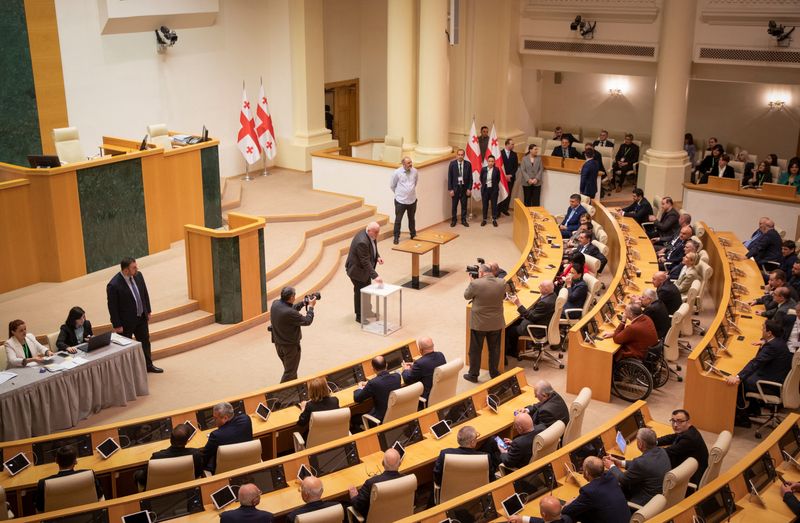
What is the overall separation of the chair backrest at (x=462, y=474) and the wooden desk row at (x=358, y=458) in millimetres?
399

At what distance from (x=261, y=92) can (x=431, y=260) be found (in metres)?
5.27

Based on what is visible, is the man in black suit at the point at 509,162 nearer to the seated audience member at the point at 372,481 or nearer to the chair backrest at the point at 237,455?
the chair backrest at the point at 237,455

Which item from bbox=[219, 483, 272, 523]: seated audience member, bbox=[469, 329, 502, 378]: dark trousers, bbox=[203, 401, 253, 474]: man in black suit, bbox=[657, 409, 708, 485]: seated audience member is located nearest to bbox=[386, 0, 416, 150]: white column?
bbox=[469, 329, 502, 378]: dark trousers

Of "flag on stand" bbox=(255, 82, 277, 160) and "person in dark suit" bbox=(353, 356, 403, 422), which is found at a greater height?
"flag on stand" bbox=(255, 82, 277, 160)

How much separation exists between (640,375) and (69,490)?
6039mm

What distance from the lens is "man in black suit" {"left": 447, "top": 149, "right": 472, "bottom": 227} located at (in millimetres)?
16125

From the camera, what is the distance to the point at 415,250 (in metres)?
12.9

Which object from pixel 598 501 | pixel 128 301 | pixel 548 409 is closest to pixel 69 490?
pixel 128 301

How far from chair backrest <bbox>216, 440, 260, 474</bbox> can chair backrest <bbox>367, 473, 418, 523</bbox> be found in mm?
1181

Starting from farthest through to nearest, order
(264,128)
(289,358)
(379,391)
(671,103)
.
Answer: (264,128) → (671,103) → (289,358) → (379,391)

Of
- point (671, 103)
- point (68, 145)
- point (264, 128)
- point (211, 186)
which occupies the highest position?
point (671, 103)

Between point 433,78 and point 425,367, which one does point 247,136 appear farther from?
point 425,367

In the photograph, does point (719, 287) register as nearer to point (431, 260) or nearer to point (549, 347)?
point (549, 347)

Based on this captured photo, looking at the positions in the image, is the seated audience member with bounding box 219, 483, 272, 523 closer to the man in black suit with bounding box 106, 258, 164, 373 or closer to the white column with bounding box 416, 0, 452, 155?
the man in black suit with bounding box 106, 258, 164, 373
